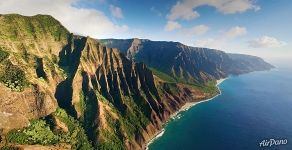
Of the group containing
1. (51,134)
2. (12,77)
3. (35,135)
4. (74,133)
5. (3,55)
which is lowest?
(74,133)

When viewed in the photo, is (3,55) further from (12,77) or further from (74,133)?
(74,133)

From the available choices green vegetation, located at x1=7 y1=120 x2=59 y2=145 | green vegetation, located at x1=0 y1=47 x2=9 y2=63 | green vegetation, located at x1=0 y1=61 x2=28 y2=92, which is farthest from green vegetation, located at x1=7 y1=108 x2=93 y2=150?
green vegetation, located at x1=0 y1=47 x2=9 y2=63

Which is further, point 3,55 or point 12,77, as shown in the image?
point 3,55

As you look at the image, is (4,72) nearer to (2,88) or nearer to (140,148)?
(2,88)

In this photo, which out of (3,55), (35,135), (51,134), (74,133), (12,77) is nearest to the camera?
(35,135)

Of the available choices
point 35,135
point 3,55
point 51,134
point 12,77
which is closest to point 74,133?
point 51,134

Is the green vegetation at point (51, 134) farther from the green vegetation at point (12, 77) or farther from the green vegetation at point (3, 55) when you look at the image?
the green vegetation at point (3, 55)
